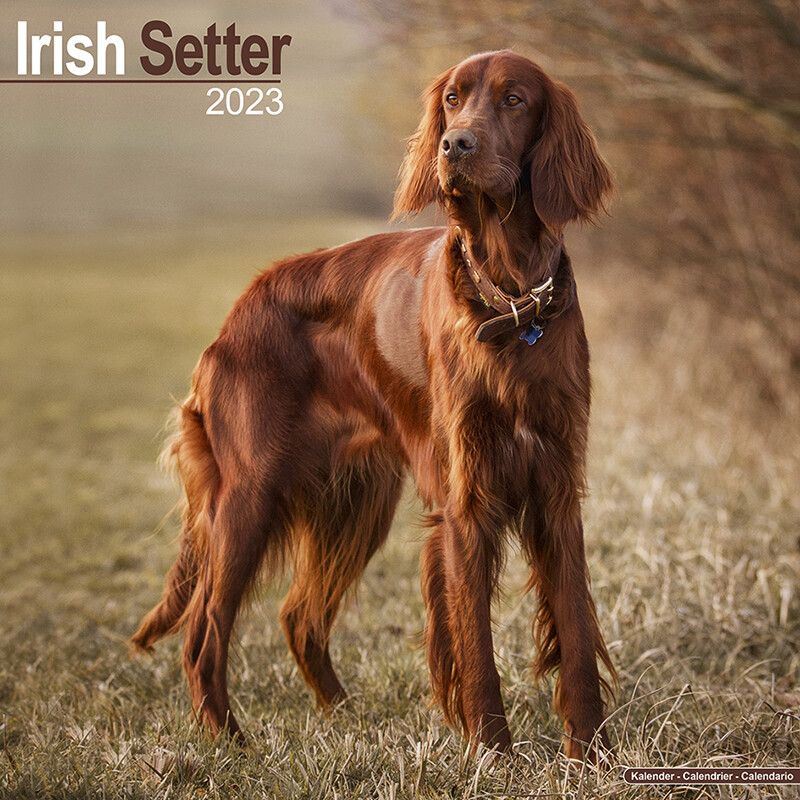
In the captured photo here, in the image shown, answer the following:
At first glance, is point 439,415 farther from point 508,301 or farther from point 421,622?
point 421,622

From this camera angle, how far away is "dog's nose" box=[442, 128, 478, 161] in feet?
6.85

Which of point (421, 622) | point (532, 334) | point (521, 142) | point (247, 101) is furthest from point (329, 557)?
point (247, 101)

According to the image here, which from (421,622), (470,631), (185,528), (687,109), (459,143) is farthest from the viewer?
(687,109)

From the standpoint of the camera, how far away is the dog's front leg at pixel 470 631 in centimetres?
235

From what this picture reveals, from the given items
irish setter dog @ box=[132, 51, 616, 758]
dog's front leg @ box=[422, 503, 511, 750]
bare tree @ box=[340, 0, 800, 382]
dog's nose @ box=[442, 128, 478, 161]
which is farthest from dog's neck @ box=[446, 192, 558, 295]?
bare tree @ box=[340, 0, 800, 382]

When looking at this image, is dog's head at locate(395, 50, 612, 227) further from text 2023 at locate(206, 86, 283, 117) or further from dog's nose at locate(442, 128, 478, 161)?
text 2023 at locate(206, 86, 283, 117)

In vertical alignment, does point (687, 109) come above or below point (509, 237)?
above

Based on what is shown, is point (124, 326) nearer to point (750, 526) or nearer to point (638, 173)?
point (638, 173)

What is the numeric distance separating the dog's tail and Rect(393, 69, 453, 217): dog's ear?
93 centimetres

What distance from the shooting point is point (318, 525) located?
9.71 feet

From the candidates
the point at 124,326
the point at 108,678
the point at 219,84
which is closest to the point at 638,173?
the point at 219,84

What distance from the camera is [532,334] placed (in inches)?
89.4

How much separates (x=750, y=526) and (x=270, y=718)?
2324 mm

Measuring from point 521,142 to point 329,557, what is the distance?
1.37m
